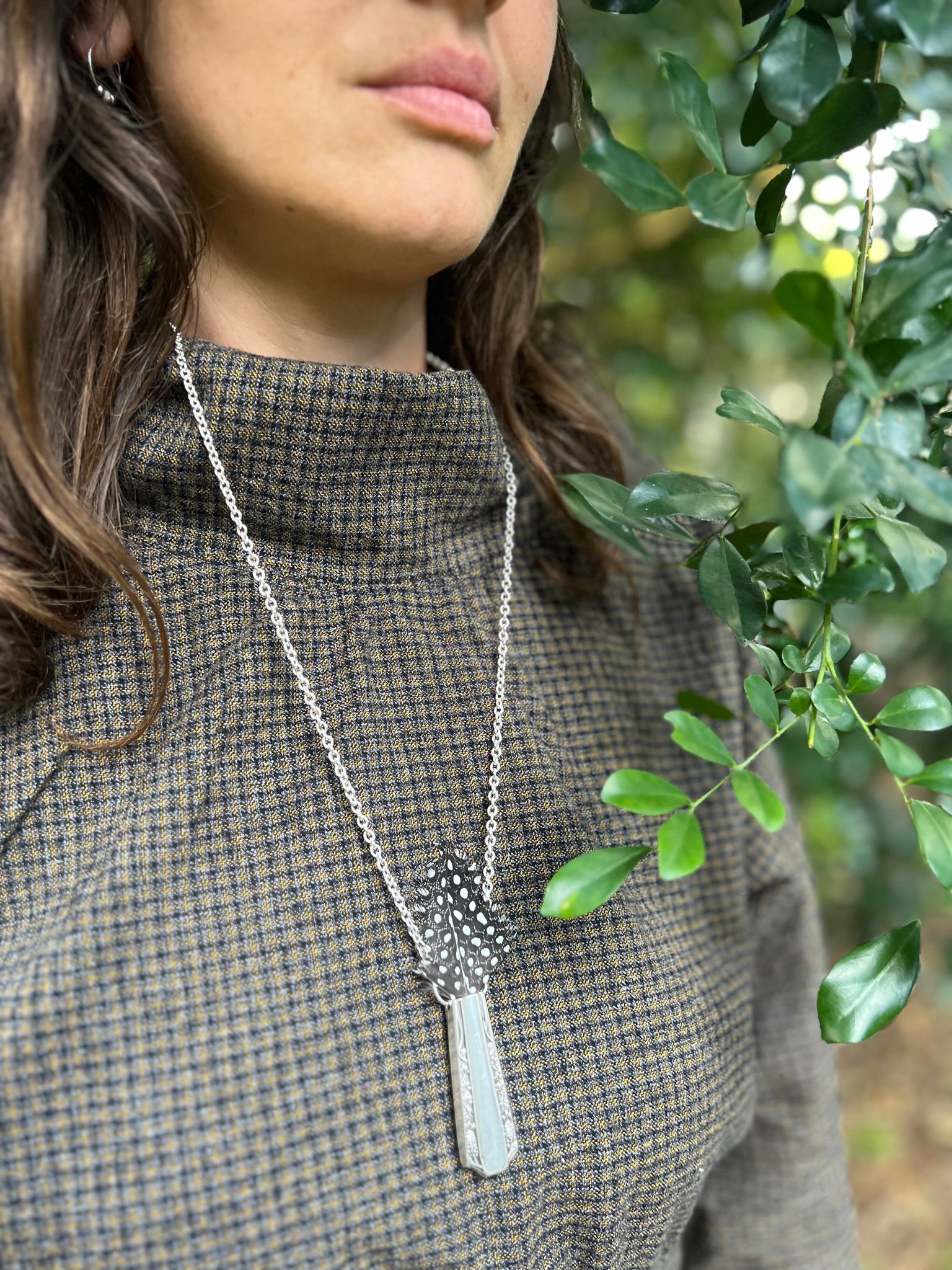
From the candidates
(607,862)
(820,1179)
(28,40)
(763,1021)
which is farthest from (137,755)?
(820,1179)

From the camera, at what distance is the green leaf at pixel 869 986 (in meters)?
0.60

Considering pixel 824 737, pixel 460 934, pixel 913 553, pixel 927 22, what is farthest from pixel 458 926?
pixel 927 22

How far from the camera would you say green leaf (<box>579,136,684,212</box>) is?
56 cm

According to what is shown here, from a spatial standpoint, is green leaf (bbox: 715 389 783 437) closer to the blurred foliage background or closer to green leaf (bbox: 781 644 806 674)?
green leaf (bbox: 781 644 806 674)

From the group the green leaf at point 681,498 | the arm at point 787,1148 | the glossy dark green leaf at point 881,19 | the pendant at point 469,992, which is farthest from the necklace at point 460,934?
the glossy dark green leaf at point 881,19

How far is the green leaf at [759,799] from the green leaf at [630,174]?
0.30 meters

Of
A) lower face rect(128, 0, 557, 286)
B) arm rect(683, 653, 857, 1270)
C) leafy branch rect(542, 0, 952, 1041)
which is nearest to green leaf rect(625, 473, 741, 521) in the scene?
leafy branch rect(542, 0, 952, 1041)

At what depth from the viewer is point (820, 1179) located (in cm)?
103

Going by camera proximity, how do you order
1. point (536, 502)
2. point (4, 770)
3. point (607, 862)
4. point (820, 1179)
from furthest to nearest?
point (820, 1179), point (536, 502), point (4, 770), point (607, 862)

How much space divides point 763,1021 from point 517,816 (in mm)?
403

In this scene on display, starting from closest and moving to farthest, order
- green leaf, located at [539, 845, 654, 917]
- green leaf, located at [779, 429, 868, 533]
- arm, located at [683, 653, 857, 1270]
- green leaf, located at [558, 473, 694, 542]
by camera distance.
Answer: green leaf, located at [779, 429, 868, 533]
green leaf, located at [539, 845, 654, 917]
green leaf, located at [558, 473, 694, 542]
arm, located at [683, 653, 857, 1270]

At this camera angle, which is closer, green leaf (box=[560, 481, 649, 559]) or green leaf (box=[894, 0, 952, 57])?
green leaf (box=[894, 0, 952, 57])

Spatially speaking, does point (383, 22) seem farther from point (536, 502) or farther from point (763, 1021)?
point (763, 1021)

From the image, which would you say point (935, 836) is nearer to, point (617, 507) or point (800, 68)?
point (617, 507)
